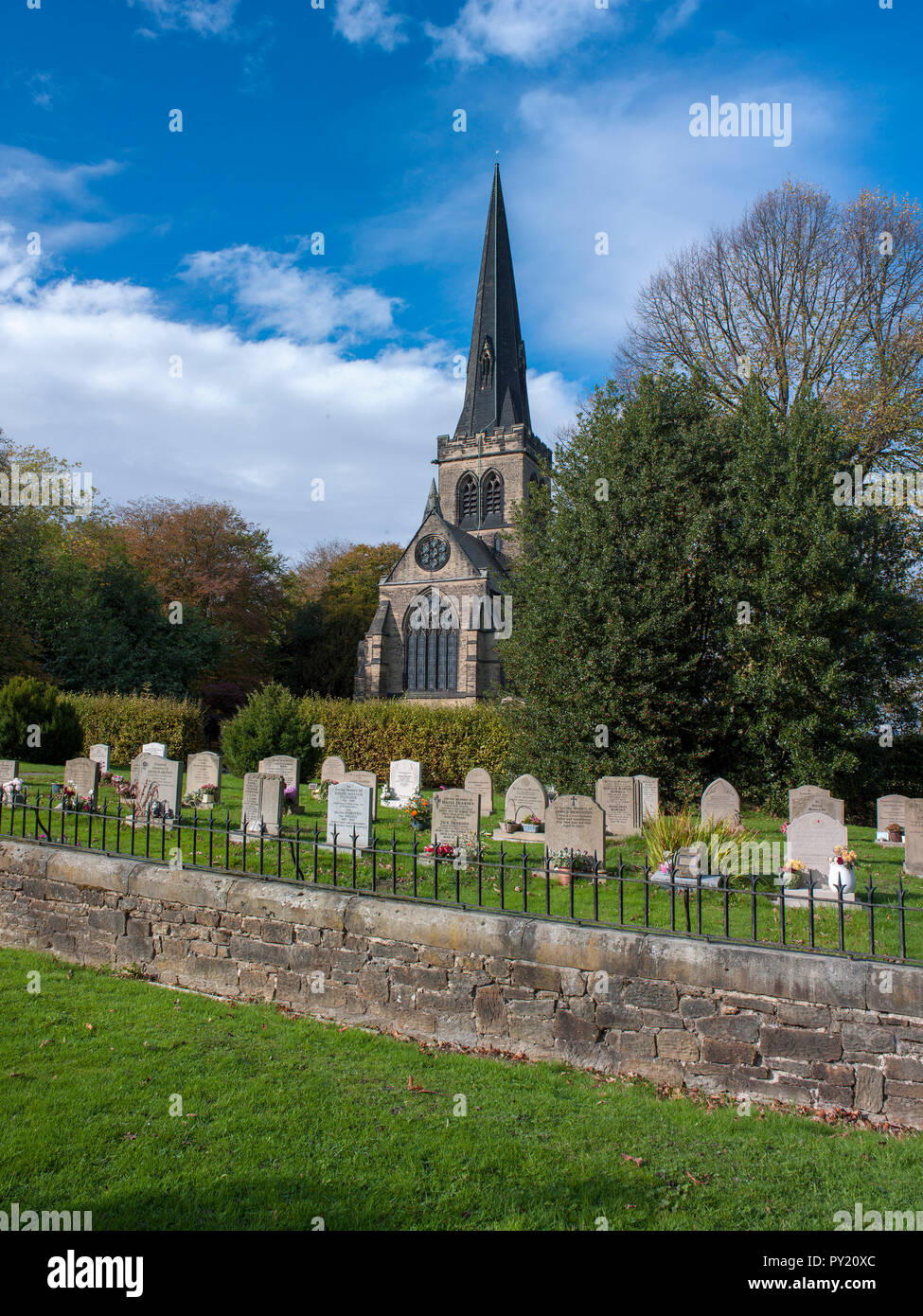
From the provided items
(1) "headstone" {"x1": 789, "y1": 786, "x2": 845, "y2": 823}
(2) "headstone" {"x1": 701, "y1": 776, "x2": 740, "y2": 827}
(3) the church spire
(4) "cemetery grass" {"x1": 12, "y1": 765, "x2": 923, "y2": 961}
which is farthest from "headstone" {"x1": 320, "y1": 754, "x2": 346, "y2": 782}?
(3) the church spire

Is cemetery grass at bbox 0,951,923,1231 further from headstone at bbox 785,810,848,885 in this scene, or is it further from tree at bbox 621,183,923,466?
tree at bbox 621,183,923,466

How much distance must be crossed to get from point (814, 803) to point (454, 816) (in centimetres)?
482

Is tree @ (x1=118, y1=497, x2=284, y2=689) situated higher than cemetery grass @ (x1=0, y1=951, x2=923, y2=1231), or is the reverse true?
tree @ (x1=118, y1=497, x2=284, y2=689)

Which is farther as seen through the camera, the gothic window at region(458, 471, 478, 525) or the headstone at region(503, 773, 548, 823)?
the gothic window at region(458, 471, 478, 525)

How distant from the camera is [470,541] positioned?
134ft

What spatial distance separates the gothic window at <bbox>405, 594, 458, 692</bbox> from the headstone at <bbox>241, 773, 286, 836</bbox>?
28158mm

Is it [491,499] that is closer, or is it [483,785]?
[483,785]

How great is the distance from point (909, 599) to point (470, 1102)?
14.2m

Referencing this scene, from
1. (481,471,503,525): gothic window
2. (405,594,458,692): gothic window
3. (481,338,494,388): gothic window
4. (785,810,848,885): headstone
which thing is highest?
(481,338,494,388): gothic window

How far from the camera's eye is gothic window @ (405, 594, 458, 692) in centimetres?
3791

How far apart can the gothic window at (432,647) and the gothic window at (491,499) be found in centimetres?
804

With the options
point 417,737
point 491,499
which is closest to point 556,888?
point 417,737

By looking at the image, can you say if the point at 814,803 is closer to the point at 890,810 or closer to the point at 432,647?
the point at 890,810
